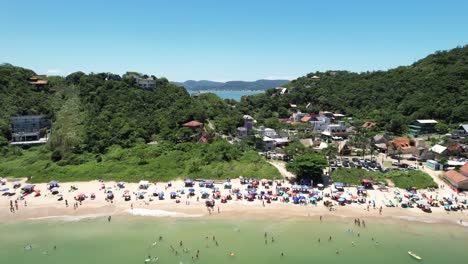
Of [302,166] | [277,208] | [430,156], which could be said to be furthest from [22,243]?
[430,156]

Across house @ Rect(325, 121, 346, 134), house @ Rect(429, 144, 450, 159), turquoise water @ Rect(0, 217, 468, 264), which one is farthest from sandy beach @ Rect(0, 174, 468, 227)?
house @ Rect(325, 121, 346, 134)

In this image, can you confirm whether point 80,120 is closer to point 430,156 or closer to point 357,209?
point 357,209

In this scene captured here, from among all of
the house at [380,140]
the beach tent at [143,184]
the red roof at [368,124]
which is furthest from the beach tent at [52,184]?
the red roof at [368,124]

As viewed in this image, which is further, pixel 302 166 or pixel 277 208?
pixel 302 166

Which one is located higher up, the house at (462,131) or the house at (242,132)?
the house at (462,131)

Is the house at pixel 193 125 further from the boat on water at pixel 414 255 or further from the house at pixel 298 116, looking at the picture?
the boat on water at pixel 414 255

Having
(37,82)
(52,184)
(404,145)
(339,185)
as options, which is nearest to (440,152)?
(404,145)

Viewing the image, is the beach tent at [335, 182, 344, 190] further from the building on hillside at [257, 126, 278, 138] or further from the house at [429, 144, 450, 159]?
the building on hillside at [257, 126, 278, 138]
